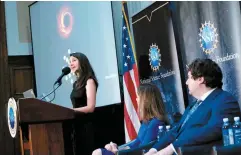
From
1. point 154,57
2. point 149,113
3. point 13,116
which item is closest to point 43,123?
point 13,116

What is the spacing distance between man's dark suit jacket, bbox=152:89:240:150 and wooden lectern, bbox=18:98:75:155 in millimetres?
1087

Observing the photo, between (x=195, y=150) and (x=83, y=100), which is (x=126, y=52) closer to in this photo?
(x=83, y=100)

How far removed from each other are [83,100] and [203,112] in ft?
4.67

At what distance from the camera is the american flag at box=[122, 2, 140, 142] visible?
4.38 m

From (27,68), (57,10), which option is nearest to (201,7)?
(57,10)

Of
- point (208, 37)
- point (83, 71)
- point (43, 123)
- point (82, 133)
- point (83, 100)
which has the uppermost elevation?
point (208, 37)

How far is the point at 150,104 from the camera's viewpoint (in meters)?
3.24

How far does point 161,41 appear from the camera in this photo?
387 centimetres

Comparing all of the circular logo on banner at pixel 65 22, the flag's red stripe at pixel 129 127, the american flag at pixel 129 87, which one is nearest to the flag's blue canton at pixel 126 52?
the american flag at pixel 129 87

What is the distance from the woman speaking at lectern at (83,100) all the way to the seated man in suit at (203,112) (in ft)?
3.29

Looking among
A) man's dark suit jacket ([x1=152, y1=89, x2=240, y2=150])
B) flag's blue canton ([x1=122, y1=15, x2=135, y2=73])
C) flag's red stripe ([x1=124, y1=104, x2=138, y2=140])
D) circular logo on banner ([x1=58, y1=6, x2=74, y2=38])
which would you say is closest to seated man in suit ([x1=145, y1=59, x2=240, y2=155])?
man's dark suit jacket ([x1=152, y1=89, x2=240, y2=150])

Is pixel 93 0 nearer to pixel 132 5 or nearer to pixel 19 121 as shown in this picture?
pixel 132 5

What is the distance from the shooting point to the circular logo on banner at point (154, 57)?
12.9 feet

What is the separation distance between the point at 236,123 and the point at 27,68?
16.9ft
